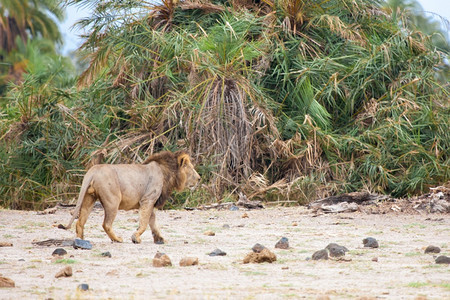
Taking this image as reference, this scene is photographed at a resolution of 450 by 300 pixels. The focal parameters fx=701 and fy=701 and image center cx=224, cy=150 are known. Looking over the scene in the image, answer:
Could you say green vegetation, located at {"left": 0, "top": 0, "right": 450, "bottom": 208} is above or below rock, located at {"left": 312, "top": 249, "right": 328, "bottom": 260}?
above

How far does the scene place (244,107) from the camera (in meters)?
11.2

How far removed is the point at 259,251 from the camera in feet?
19.0

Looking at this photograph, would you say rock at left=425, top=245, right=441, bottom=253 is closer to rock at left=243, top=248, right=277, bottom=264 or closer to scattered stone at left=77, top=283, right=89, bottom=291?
rock at left=243, top=248, right=277, bottom=264

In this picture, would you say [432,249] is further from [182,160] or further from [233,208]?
[233,208]

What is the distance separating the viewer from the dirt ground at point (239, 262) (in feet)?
13.5

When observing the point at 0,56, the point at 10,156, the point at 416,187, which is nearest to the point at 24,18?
the point at 0,56

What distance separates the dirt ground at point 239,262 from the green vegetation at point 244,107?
2043mm

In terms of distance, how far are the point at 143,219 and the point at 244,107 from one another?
4.69 metres

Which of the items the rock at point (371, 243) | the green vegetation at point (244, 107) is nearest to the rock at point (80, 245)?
the rock at point (371, 243)

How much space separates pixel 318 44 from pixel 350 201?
145 inches

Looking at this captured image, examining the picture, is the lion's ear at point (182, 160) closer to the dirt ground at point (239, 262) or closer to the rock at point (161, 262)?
the dirt ground at point (239, 262)

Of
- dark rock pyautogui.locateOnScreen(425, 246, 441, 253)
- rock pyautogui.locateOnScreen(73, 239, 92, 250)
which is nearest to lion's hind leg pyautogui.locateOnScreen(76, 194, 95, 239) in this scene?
rock pyautogui.locateOnScreen(73, 239, 92, 250)

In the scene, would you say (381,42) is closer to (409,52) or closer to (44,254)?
(409,52)

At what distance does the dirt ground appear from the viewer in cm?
412
